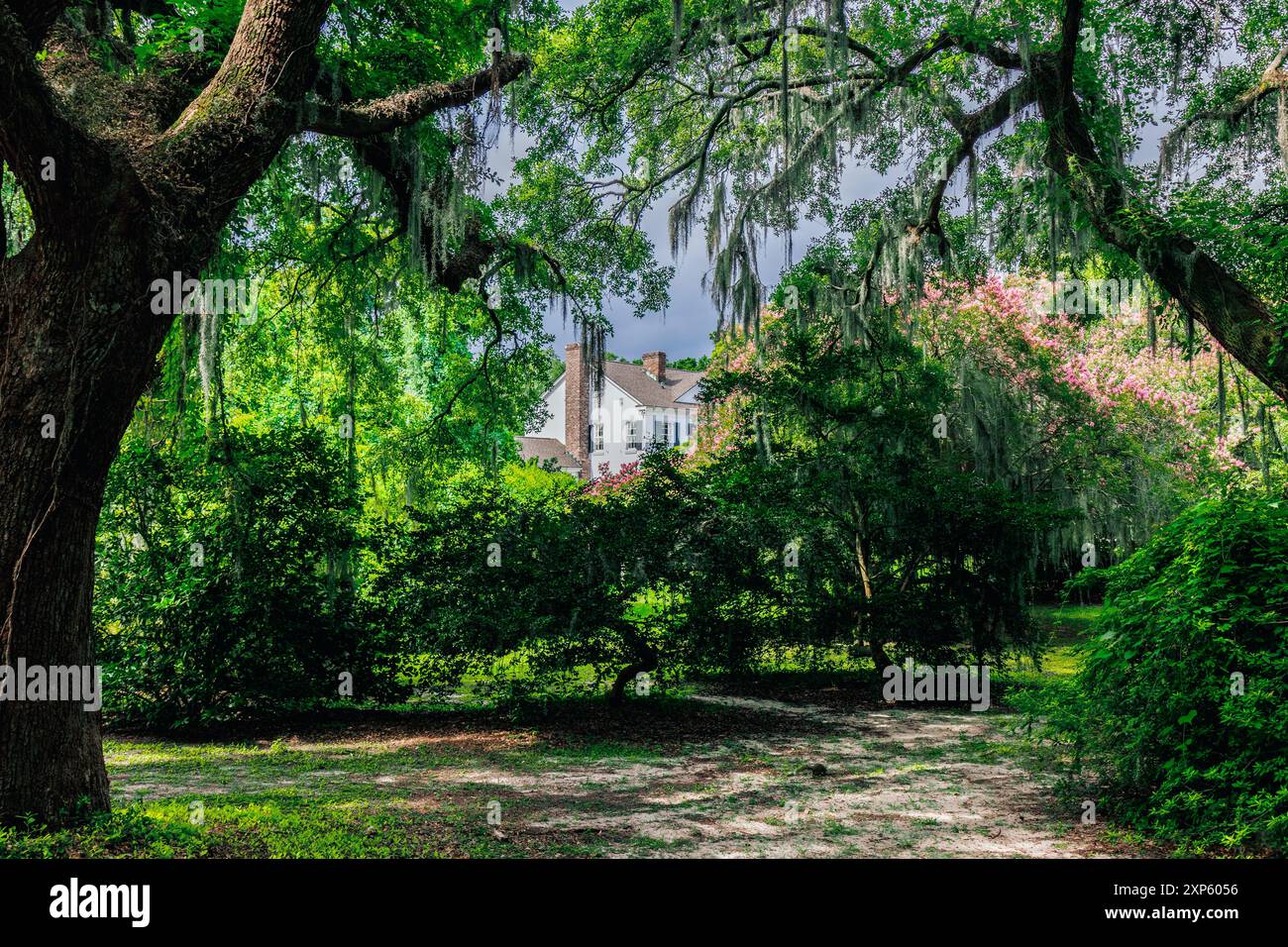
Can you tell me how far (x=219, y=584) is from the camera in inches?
387

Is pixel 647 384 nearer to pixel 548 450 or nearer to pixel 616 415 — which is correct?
pixel 616 415

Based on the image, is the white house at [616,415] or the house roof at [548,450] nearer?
the white house at [616,415]

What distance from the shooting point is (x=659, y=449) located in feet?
37.1

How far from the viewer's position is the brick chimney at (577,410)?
38750 millimetres

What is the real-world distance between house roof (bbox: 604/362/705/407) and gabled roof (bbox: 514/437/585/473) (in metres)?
4.22

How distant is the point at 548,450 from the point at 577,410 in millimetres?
4834

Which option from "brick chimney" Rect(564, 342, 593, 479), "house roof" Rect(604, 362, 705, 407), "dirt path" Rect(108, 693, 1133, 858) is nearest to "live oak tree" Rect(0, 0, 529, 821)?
"dirt path" Rect(108, 693, 1133, 858)

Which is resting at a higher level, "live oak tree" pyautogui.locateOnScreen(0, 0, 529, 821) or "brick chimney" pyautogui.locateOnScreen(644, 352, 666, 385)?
"brick chimney" pyautogui.locateOnScreen(644, 352, 666, 385)

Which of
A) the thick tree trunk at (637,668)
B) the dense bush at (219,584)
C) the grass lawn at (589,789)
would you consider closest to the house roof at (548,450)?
the thick tree trunk at (637,668)

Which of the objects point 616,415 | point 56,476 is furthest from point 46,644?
point 616,415

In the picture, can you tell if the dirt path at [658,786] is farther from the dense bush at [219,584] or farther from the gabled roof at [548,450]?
the gabled roof at [548,450]

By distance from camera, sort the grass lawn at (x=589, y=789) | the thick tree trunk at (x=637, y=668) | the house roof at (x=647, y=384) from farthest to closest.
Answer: the house roof at (x=647, y=384) < the thick tree trunk at (x=637, y=668) < the grass lawn at (x=589, y=789)

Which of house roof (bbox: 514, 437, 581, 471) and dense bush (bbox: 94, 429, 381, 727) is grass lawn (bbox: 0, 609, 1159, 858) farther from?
house roof (bbox: 514, 437, 581, 471)

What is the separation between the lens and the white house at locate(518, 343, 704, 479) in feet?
129
